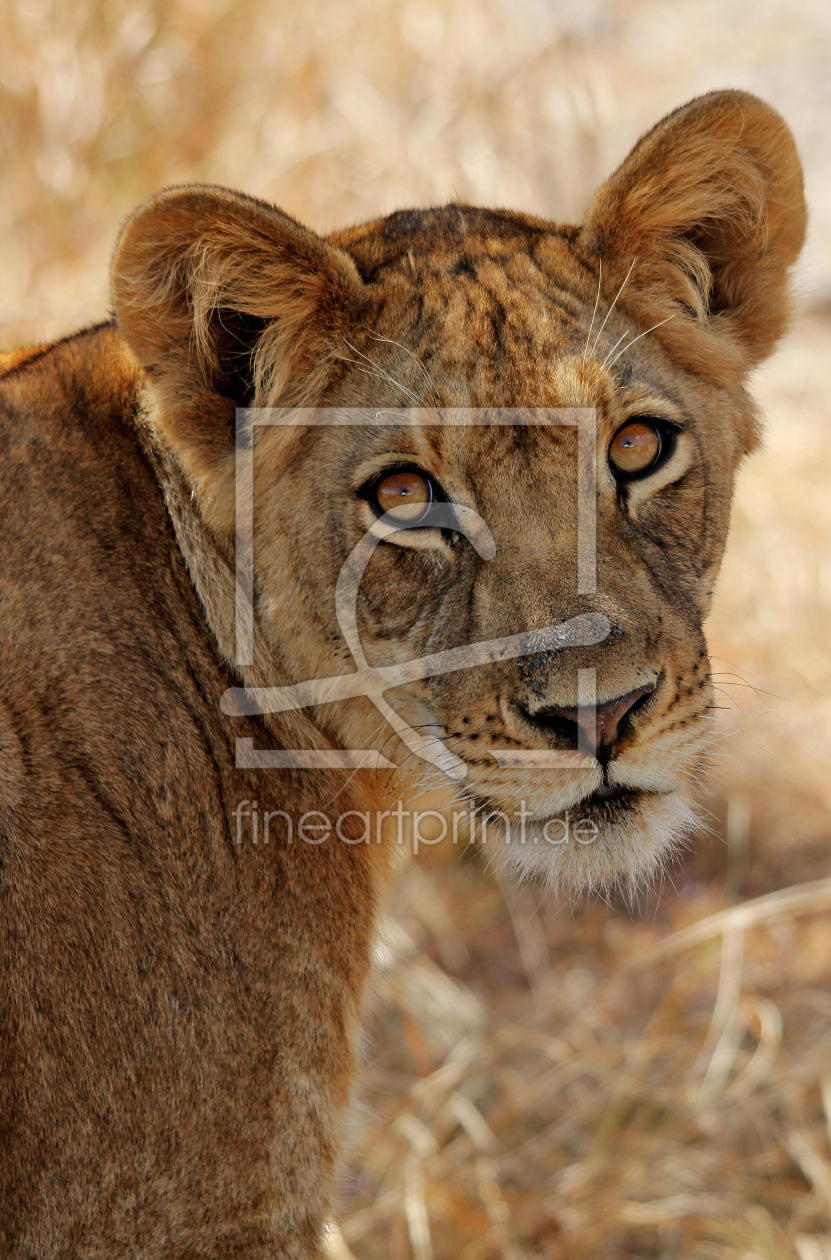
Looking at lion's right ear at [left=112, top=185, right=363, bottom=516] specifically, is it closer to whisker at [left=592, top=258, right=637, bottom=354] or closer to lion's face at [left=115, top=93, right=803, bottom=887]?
lion's face at [left=115, top=93, right=803, bottom=887]

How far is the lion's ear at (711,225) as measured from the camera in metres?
3.05

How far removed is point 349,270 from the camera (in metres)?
2.89

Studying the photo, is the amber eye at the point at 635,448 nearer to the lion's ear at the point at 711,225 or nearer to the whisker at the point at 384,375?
the lion's ear at the point at 711,225

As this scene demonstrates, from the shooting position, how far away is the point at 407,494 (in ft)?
9.40

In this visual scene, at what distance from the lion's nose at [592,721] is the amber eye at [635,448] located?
603 mm

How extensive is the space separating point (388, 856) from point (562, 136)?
21.5 feet

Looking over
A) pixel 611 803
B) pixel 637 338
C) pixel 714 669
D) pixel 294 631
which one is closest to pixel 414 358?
pixel 637 338

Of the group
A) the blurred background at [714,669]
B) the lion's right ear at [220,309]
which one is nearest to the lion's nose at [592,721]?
the blurred background at [714,669]

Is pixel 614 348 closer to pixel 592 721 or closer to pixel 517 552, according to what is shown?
pixel 517 552

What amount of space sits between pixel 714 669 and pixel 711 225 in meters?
4.71

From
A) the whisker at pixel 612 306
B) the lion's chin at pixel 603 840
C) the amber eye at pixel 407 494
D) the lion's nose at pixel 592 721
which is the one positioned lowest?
the lion's chin at pixel 603 840

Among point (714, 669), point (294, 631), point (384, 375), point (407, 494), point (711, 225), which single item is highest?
point (711, 225)

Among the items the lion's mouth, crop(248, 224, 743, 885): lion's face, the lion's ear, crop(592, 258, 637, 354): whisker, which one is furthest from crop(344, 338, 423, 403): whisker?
the lion's mouth

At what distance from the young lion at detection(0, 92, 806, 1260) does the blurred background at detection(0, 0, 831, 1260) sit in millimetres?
605
